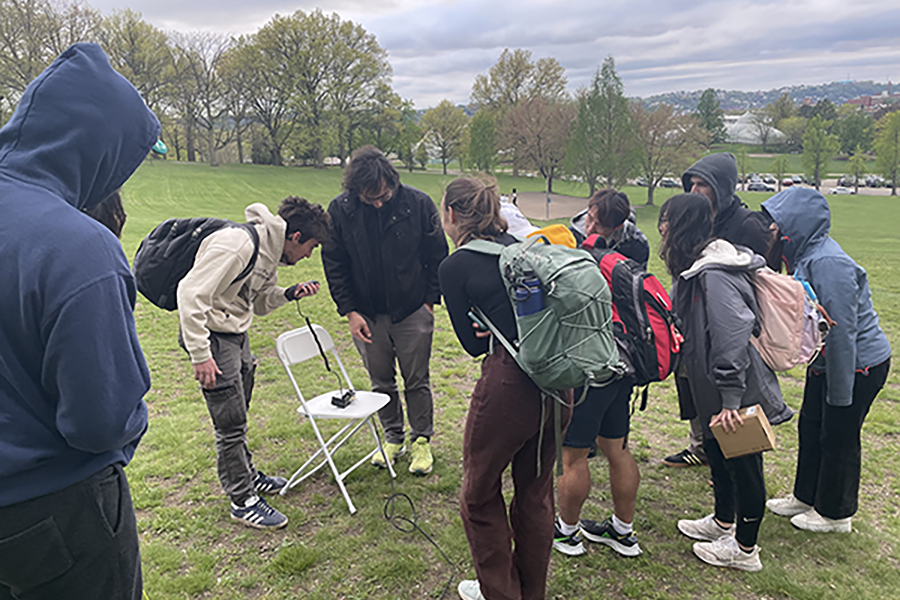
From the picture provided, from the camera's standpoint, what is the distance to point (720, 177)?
3.78 meters

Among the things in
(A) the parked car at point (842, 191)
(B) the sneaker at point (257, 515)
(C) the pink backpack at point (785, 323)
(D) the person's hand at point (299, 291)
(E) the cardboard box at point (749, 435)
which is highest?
(D) the person's hand at point (299, 291)

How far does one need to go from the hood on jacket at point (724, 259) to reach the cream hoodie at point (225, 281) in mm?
2614

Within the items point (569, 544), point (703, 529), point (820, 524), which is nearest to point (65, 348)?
point (569, 544)

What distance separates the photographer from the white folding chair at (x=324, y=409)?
12.2ft

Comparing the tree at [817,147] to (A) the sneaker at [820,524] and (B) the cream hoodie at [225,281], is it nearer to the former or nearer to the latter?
(A) the sneaker at [820,524]

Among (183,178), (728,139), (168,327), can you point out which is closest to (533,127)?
(183,178)

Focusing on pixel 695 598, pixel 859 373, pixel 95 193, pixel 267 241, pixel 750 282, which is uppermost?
pixel 95 193

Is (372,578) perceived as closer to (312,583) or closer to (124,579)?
(312,583)

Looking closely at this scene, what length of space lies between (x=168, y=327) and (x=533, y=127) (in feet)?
130

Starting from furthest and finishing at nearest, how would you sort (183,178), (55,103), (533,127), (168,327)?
1. (533,127)
2. (183,178)
3. (168,327)
4. (55,103)

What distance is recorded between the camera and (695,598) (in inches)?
115

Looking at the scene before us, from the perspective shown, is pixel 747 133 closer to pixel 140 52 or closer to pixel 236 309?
pixel 140 52

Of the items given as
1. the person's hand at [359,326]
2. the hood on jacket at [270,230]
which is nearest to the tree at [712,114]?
the person's hand at [359,326]

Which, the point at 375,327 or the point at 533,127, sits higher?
the point at 533,127
